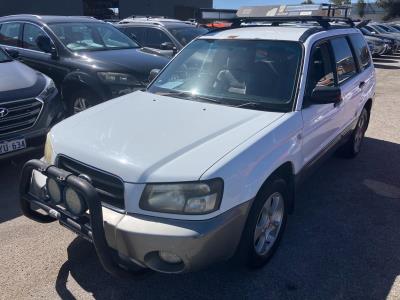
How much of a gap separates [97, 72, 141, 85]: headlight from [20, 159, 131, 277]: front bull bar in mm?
3169

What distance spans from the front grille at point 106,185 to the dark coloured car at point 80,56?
3.20m

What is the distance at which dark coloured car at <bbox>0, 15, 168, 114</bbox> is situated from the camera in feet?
19.0

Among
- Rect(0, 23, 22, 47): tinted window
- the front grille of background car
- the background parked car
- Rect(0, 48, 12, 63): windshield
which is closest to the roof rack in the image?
the background parked car

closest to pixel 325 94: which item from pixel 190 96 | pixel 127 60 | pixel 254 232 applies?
pixel 190 96

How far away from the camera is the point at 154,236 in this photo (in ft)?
7.47

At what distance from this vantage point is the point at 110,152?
8.39 feet

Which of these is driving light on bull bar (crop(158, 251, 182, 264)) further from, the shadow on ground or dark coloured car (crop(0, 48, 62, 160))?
dark coloured car (crop(0, 48, 62, 160))

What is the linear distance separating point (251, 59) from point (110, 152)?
5.61 feet

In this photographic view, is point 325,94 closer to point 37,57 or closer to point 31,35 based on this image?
point 37,57

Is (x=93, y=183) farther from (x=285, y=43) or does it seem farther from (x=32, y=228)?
(x=285, y=43)

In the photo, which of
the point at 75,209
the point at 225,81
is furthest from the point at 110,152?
the point at 225,81

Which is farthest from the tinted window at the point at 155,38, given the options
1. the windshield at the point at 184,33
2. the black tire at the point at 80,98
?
the black tire at the point at 80,98

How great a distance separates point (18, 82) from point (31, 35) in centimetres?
238

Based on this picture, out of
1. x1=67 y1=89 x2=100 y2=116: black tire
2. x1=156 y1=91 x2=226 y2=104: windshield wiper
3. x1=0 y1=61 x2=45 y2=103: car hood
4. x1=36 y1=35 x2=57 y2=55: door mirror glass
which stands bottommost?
x1=67 y1=89 x2=100 y2=116: black tire
